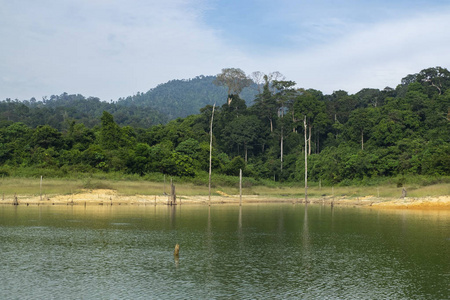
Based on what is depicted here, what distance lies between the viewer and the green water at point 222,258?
21.3 m

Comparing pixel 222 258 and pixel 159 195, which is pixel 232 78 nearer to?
pixel 159 195

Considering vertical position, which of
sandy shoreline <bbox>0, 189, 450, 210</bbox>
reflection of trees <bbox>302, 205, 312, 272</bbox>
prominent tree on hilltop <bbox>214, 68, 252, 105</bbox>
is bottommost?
reflection of trees <bbox>302, 205, 312, 272</bbox>

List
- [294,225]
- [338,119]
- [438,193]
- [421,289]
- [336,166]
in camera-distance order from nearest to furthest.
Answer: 1. [421,289]
2. [294,225]
3. [438,193]
4. [336,166]
5. [338,119]

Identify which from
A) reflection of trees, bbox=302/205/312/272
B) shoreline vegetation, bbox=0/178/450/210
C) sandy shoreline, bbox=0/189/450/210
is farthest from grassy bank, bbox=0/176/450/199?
reflection of trees, bbox=302/205/312/272

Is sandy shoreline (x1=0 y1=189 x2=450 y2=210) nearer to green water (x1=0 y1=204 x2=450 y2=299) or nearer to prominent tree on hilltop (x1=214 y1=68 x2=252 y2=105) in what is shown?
green water (x1=0 y1=204 x2=450 y2=299)

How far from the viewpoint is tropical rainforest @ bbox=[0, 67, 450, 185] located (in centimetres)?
7956

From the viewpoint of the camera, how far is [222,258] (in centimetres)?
2870

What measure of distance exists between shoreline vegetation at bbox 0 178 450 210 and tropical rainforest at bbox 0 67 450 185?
4.79 meters

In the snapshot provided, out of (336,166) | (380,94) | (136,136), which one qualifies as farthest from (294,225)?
(380,94)

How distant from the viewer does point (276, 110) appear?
399 feet

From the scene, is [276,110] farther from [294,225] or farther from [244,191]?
[294,225]

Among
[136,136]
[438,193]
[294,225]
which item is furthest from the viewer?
[136,136]

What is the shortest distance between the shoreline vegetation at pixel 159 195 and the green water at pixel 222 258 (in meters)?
→ 15.2

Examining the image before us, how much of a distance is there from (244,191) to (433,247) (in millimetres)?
51311
